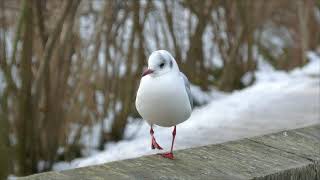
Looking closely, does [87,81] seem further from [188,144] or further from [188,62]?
[188,62]

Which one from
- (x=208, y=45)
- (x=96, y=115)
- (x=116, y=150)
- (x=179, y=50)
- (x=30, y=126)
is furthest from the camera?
(x=208, y=45)

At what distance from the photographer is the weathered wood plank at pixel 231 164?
285 centimetres

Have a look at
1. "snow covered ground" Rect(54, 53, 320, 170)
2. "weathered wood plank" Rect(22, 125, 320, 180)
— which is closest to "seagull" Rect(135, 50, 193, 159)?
"weathered wood plank" Rect(22, 125, 320, 180)

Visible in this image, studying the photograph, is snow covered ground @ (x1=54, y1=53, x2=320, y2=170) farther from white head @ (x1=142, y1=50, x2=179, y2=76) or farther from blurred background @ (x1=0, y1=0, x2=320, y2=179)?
white head @ (x1=142, y1=50, x2=179, y2=76)

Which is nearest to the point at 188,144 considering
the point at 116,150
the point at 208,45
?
the point at 116,150

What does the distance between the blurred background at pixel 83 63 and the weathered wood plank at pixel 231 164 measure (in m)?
1.62

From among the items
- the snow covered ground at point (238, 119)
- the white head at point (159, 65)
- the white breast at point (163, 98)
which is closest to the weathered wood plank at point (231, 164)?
the white breast at point (163, 98)

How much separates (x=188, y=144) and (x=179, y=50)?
258 cm

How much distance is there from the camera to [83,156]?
660 cm

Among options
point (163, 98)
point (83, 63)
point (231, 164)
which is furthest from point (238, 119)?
point (163, 98)

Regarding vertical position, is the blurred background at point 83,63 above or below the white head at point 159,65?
below

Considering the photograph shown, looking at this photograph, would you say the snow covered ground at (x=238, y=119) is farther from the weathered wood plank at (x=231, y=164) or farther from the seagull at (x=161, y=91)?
the seagull at (x=161, y=91)

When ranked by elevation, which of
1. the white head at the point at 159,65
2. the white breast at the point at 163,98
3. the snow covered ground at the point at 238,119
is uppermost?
the white head at the point at 159,65

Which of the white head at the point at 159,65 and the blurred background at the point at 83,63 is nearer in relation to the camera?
the white head at the point at 159,65
